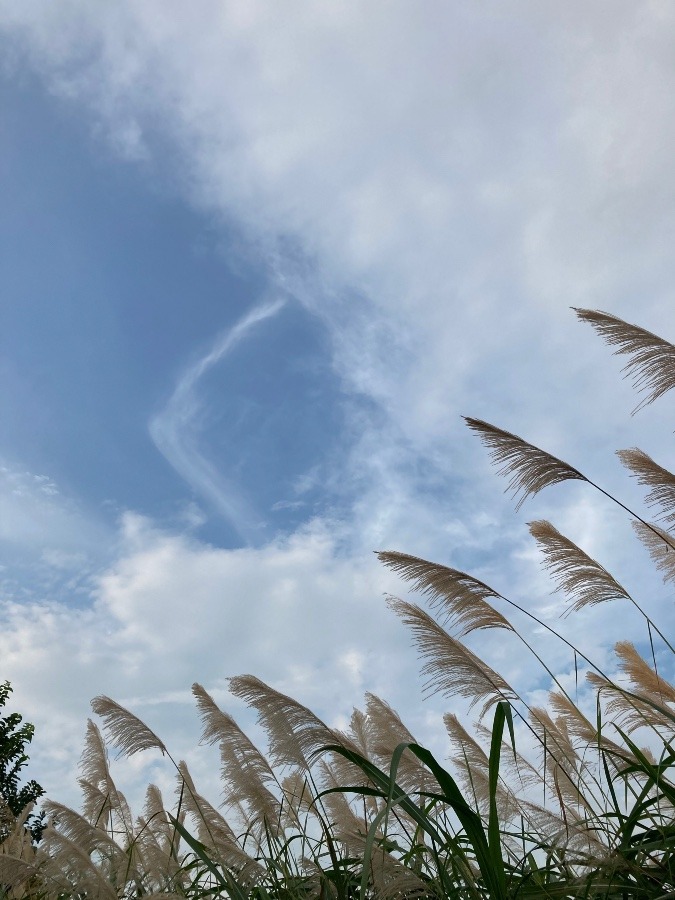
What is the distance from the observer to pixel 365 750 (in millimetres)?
4641

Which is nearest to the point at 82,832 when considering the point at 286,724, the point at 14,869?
the point at 14,869

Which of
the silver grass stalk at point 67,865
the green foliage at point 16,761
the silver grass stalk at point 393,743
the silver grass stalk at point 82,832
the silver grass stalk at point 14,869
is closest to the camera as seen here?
the silver grass stalk at point 393,743

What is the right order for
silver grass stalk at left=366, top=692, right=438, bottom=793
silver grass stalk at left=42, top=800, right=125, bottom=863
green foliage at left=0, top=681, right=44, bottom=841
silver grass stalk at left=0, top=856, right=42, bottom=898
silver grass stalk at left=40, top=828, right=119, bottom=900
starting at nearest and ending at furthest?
silver grass stalk at left=366, top=692, right=438, bottom=793 → silver grass stalk at left=0, top=856, right=42, bottom=898 → silver grass stalk at left=40, top=828, right=119, bottom=900 → silver grass stalk at left=42, top=800, right=125, bottom=863 → green foliage at left=0, top=681, right=44, bottom=841

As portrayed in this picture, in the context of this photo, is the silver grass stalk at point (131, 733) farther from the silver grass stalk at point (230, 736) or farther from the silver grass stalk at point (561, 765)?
the silver grass stalk at point (561, 765)

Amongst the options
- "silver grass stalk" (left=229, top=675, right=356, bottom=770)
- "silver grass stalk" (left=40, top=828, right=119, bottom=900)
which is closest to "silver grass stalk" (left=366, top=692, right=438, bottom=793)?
"silver grass stalk" (left=229, top=675, right=356, bottom=770)

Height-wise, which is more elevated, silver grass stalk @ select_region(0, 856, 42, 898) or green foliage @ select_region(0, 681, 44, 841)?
green foliage @ select_region(0, 681, 44, 841)

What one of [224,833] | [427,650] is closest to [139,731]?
[224,833]

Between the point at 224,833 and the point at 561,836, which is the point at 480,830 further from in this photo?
the point at 224,833

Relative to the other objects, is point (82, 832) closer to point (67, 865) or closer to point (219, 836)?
point (67, 865)

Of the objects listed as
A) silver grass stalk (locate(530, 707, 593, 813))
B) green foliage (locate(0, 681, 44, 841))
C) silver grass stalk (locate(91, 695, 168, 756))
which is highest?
green foliage (locate(0, 681, 44, 841))

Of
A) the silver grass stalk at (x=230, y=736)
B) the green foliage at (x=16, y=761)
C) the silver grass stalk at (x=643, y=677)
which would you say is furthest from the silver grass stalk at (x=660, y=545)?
the green foliage at (x=16, y=761)

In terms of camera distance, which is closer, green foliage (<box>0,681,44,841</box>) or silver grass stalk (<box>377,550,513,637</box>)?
silver grass stalk (<box>377,550,513,637</box>)

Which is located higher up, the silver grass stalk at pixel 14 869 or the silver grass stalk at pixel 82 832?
the silver grass stalk at pixel 82 832

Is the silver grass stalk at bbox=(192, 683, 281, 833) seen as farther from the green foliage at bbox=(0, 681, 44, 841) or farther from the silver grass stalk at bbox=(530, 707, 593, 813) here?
the green foliage at bbox=(0, 681, 44, 841)
